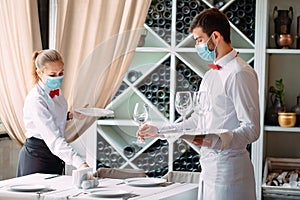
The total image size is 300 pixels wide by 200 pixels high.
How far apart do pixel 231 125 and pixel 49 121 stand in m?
1.27

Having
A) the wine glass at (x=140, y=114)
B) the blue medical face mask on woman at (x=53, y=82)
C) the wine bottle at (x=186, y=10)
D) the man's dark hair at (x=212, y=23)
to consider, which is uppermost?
the wine bottle at (x=186, y=10)

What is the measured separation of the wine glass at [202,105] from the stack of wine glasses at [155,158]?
0.42m

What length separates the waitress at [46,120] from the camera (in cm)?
386

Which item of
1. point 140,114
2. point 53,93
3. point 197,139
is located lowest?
point 197,139

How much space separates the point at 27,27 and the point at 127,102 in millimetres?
1539

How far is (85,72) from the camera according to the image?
4078 millimetres

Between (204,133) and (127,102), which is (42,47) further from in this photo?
(204,133)

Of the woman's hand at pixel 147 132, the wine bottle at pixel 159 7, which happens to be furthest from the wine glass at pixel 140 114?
the wine bottle at pixel 159 7

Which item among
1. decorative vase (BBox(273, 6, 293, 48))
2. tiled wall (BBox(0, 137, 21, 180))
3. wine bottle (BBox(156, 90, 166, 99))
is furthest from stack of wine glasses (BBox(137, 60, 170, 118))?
tiled wall (BBox(0, 137, 21, 180))

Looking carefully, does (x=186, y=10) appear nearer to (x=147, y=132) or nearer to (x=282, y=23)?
(x=282, y=23)

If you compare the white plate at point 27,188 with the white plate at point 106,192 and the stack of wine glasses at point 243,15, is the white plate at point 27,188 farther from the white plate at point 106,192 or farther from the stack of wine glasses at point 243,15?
the stack of wine glasses at point 243,15

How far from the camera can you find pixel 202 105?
3.12 m

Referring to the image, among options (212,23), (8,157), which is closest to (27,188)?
(212,23)

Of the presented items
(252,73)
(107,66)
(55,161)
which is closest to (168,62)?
(107,66)
